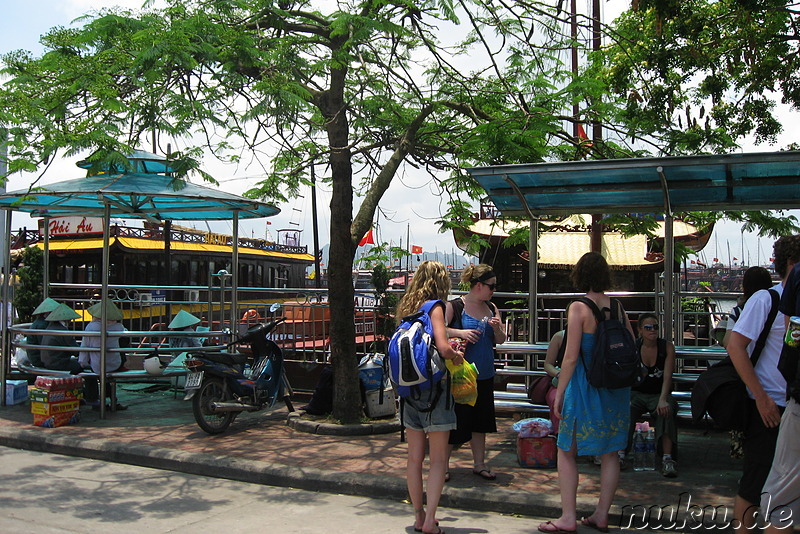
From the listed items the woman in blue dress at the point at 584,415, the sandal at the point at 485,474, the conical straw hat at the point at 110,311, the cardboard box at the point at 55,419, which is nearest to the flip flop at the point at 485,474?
the sandal at the point at 485,474

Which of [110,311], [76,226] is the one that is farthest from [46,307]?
[76,226]

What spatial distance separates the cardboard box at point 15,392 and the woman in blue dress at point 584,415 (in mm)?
7938

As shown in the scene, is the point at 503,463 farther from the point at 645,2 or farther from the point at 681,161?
the point at 645,2

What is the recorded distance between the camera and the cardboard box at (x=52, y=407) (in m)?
8.23

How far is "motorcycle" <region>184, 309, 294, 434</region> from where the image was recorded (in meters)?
7.99

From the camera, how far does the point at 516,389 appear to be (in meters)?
7.91

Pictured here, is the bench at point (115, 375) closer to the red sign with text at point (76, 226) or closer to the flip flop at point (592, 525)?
the flip flop at point (592, 525)

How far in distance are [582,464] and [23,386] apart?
7.66 m

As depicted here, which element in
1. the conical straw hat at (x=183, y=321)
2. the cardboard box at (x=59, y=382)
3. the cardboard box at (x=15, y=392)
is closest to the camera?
the cardboard box at (x=59, y=382)

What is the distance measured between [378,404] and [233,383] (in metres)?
1.76

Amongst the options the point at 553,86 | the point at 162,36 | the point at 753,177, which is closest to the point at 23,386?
the point at 162,36

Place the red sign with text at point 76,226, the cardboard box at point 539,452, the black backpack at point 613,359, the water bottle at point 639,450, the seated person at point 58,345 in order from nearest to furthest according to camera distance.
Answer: the black backpack at point 613,359
the water bottle at point 639,450
the cardboard box at point 539,452
the seated person at point 58,345
the red sign with text at point 76,226

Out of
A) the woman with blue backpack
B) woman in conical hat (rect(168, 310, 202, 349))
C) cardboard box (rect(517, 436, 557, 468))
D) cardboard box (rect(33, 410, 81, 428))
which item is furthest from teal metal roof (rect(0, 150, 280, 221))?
cardboard box (rect(517, 436, 557, 468))

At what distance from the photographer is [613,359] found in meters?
4.64
